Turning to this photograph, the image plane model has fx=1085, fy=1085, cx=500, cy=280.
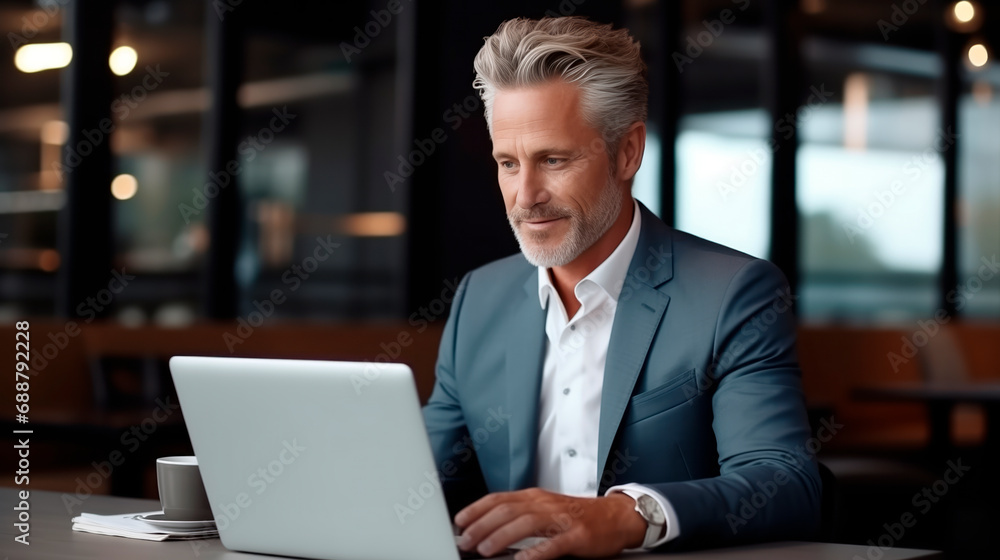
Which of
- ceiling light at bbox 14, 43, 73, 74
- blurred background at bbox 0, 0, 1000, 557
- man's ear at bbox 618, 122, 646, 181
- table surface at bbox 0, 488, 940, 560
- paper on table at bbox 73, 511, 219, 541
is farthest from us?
ceiling light at bbox 14, 43, 73, 74

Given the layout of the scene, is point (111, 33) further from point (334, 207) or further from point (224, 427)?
point (224, 427)

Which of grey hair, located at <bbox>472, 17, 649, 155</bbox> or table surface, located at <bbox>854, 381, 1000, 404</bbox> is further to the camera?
table surface, located at <bbox>854, 381, 1000, 404</bbox>

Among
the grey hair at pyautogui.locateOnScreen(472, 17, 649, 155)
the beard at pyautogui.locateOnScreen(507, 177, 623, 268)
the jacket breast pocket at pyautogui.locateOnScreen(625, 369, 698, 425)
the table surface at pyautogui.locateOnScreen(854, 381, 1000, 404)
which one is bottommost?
the table surface at pyautogui.locateOnScreen(854, 381, 1000, 404)

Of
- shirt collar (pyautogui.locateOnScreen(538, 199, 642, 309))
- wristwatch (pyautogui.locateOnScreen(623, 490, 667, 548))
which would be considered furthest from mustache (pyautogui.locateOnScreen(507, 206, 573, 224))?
wristwatch (pyautogui.locateOnScreen(623, 490, 667, 548))

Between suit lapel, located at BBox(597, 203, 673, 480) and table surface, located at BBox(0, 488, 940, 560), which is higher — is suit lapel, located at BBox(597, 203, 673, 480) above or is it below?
above

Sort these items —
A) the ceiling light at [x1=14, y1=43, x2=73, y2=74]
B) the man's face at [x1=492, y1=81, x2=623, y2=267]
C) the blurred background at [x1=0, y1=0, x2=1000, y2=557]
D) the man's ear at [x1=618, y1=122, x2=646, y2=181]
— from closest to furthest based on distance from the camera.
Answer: the man's face at [x1=492, y1=81, x2=623, y2=267]
the man's ear at [x1=618, y1=122, x2=646, y2=181]
the blurred background at [x1=0, y1=0, x2=1000, y2=557]
the ceiling light at [x1=14, y1=43, x2=73, y2=74]

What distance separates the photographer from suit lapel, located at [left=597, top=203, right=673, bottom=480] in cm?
170

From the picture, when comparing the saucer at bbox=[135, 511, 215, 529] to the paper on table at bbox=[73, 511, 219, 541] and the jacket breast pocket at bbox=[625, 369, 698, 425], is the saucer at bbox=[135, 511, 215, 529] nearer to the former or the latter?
the paper on table at bbox=[73, 511, 219, 541]

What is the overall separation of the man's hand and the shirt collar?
2.16 ft

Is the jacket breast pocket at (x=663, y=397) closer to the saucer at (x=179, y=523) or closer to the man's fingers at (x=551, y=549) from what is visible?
the man's fingers at (x=551, y=549)

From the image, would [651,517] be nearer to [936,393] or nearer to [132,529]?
[132,529]

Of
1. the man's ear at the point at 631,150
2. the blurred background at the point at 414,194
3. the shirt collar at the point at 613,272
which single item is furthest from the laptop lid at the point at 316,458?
the blurred background at the point at 414,194

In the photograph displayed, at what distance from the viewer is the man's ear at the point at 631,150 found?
193cm

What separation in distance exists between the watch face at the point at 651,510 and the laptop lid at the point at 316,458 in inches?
10.9
